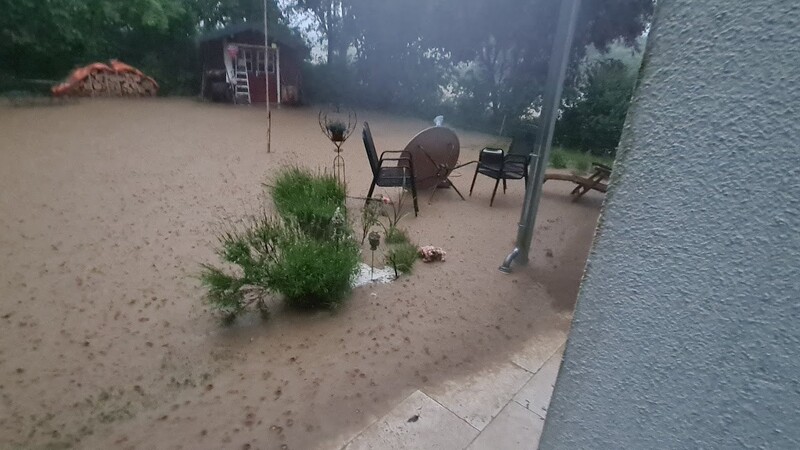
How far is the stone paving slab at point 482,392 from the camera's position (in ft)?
5.82

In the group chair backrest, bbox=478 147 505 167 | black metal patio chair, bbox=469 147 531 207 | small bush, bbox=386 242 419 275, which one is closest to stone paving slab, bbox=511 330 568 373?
small bush, bbox=386 242 419 275

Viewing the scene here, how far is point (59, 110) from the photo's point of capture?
349 inches

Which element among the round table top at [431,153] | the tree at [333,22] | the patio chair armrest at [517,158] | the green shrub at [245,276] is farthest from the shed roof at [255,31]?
the green shrub at [245,276]

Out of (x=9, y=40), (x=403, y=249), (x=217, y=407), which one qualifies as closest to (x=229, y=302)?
(x=217, y=407)

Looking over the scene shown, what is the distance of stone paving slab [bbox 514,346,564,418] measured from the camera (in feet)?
5.35

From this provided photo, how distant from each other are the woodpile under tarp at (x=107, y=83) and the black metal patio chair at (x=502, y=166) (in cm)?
1103

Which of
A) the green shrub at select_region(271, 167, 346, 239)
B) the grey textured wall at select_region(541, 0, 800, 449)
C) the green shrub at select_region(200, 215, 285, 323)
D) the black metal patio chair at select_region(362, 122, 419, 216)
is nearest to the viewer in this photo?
the grey textured wall at select_region(541, 0, 800, 449)

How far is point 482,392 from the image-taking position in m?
1.95

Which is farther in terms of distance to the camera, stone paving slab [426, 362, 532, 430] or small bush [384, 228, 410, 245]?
small bush [384, 228, 410, 245]

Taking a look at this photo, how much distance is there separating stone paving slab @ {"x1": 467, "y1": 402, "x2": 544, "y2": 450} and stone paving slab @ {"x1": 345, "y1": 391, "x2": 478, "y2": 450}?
0.53ft

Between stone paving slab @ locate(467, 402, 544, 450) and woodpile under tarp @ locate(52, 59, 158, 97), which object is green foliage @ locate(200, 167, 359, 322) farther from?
woodpile under tarp @ locate(52, 59, 158, 97)

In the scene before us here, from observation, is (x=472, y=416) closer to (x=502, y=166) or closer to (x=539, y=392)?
(x=539, y=392)

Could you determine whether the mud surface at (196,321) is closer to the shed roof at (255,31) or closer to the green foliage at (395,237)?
the green foliage at (395,237)

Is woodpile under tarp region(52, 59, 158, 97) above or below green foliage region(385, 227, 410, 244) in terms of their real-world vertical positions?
above
